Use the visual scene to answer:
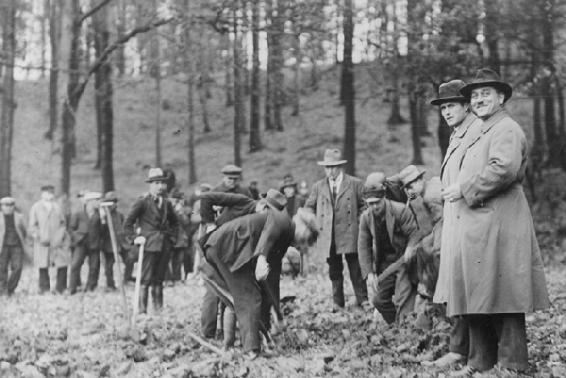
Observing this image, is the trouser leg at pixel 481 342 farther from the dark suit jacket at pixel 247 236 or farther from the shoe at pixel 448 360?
the dark suit jacket at pixel 247 236

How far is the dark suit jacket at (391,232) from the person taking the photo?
9695mm

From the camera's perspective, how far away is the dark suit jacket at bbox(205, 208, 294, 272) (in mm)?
9000

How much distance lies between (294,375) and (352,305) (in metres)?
4.59

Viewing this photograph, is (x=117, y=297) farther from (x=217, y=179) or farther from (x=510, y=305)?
(x=217, y=179)

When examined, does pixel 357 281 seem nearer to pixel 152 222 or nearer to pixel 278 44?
pixel 152 222

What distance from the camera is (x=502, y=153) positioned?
21.5 feet

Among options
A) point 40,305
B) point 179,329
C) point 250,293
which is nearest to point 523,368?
point 250,293

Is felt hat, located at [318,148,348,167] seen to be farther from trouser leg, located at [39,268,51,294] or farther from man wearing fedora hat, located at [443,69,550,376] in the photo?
trouser leg, located at [39,268,51,294]

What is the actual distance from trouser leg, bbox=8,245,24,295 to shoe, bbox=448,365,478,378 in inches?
508

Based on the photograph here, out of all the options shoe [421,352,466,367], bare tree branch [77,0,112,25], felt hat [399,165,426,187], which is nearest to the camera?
shoe [421,352,466,367]

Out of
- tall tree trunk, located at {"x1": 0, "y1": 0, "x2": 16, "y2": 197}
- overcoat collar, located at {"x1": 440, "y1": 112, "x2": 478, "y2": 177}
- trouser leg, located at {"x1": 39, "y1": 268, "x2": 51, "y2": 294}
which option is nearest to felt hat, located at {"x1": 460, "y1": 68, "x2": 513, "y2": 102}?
overcoat collar, located at {"x1": 440, "y1": 112, "x2": 478, "y2": 177}

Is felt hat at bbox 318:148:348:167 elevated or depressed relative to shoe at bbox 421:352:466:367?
elevated

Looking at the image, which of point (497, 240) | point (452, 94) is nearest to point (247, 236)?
point (452, 94)

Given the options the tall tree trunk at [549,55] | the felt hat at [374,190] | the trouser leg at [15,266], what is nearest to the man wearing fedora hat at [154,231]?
the felt hat at [374,190]
